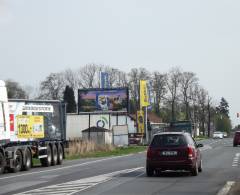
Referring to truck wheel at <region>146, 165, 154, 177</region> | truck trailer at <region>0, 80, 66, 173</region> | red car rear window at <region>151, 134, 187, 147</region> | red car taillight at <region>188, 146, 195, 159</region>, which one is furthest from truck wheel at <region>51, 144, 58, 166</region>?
red car taillight at <region>188, 146, 195, 159</region>

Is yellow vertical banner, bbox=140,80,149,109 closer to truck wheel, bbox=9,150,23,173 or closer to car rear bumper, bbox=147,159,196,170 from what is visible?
truck wheel, bbox=9,150,23,173

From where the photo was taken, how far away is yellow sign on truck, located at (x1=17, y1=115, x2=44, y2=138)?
29.4m

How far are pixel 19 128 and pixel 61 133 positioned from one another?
219 inches

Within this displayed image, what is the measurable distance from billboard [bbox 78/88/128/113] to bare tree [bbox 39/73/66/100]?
37.4 meters

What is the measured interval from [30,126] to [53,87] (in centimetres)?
8493

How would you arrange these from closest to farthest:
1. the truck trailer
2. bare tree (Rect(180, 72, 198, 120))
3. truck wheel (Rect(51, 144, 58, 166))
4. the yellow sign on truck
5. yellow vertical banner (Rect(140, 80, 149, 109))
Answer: the truck trailer, the yellow sign on truck, truck wheel (Rect(51, 144, 58, 166)), yellow vertical banner (Rect(140, 80, 149, 109)), bare tree (Rect(180, 72, 198, 120))

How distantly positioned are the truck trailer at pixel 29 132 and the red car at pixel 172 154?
23.4 ft

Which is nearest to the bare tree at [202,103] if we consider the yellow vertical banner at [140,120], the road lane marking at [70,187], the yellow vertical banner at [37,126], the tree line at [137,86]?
the tree line at [137,86]

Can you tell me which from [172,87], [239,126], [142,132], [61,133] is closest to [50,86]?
[172,87]

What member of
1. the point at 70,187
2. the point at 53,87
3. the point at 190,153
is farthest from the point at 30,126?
the point at 53,87

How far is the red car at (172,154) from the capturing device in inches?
849

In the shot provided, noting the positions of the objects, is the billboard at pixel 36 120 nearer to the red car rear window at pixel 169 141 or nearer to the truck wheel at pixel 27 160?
the truck wheel at pixel 27 160

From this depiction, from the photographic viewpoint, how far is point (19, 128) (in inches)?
1152

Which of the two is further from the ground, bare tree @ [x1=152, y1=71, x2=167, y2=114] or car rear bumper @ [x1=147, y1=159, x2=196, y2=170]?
bare tree @ [x1=152, y1=71, x2=167, y2=114]
